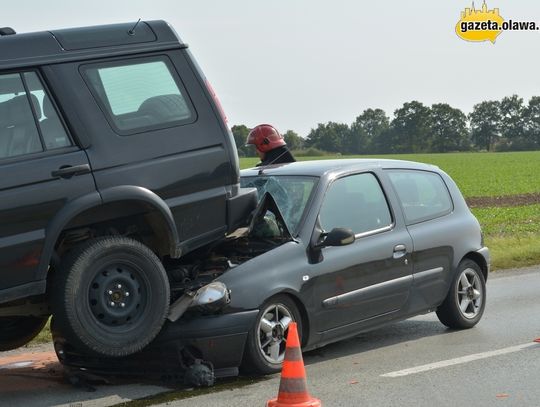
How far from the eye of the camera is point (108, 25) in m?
6.52

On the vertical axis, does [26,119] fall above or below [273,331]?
above

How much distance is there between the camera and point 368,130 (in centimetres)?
13450

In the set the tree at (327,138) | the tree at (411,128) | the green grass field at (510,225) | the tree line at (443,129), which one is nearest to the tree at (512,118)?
the tree line at (443,129)

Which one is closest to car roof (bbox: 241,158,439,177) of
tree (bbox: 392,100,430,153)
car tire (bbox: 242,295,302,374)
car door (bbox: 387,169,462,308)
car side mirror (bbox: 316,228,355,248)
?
car door (bbox: 387,169,462,308)

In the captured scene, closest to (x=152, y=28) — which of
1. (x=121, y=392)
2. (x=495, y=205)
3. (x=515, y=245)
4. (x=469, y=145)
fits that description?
(x=121, y=392)

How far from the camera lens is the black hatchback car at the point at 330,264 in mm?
6793

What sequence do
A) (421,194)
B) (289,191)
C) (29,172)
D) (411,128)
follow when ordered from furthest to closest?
(411,128) < (421,194) < (289,191) < (29,172)

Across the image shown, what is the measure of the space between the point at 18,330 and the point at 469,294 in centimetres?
398

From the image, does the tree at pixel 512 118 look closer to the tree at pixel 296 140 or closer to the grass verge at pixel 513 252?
the tree at pixel 296 140

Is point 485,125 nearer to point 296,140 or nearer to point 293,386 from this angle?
point 296,140

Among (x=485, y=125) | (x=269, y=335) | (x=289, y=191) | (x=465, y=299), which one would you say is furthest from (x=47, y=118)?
(x=485, y=125)

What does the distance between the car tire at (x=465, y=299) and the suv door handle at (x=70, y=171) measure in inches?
153

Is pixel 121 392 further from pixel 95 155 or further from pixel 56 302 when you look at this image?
pixel 95 155

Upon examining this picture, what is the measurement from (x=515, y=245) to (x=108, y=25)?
1123cm
